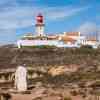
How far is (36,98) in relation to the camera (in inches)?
1005

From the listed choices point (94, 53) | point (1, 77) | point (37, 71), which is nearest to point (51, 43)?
point (94, 53)

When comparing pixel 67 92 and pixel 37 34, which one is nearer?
pixel 67 92

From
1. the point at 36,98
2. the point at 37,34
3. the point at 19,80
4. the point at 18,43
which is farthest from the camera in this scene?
the point at 37,34

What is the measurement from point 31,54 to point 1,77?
4248cm

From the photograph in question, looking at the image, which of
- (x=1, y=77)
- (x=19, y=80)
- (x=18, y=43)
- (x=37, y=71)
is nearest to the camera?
(x=19, y=80)

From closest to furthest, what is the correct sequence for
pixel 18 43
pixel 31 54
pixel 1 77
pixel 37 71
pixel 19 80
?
pixel 19 80 < pixel 1 77 < pixel 37 71 < pixel 31 54 < pixel 18 43

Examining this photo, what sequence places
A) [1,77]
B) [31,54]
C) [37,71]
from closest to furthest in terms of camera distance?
[1,77]
[37,71]
[31,54]

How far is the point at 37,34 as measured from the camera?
105875 mm

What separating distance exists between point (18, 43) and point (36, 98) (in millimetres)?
73621

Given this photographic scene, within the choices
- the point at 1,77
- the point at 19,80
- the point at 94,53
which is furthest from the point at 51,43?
the point at 19,80

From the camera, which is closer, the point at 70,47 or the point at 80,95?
the point at 80,95

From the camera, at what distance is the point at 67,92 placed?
27141 mm

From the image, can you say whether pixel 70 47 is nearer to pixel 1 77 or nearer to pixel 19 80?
pixel 1 77

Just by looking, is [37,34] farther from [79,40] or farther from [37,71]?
[37,71]
